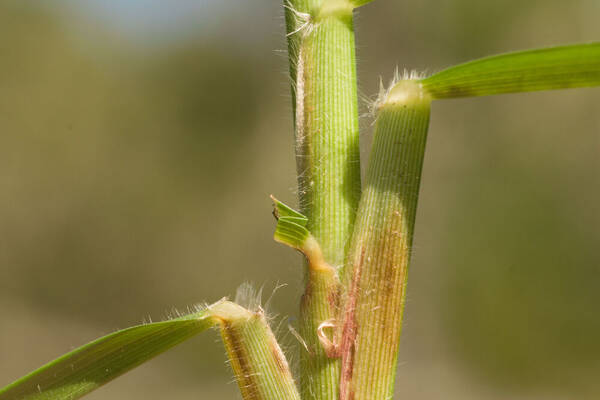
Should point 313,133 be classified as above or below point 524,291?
above

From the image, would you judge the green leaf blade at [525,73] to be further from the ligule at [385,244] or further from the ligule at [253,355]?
the ligule at [253,355]

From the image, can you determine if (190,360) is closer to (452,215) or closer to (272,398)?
(452,215)

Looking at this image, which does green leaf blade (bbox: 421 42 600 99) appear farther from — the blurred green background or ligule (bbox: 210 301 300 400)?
the blurred green background

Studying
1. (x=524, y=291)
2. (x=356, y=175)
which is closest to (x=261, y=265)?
(x=524, y=291)

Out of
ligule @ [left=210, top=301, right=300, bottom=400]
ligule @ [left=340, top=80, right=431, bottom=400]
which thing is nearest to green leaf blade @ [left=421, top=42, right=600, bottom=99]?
ligule @ [left=340, top=80, right=431, bottom=400]

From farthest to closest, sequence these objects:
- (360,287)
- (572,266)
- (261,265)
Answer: (261,265)
(572,266)
(360,287)
